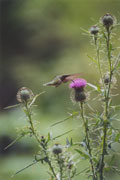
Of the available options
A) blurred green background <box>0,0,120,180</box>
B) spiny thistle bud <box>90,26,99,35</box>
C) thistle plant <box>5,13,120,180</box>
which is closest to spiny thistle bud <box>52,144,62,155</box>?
thistle plant <box>5,13,120,180</box>

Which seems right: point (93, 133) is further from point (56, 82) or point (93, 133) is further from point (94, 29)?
point (94, 29)

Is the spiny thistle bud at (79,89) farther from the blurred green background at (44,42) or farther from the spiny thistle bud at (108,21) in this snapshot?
the blurred green background at (44,42)

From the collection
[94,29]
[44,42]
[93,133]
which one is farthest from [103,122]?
[44,42]

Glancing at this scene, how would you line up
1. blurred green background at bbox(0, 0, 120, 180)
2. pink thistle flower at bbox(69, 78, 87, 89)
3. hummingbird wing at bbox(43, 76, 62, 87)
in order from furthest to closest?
1. blurred green background at bbox(0, 0, 120, 180)
2. pink thistle flower at bbox(69, 78, 87, 89)
3. hummingbird wing at bbox(43, 76, 62, 87)

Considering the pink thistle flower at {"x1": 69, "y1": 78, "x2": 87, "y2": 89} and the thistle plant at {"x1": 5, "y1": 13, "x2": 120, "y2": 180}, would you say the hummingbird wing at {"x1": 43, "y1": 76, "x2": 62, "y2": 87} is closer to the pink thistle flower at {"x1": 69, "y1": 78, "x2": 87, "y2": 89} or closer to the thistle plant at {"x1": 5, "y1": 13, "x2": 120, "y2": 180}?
the thistle plant at {"x1": 5, "y1": 13, "x2": 120, "y2": 180}

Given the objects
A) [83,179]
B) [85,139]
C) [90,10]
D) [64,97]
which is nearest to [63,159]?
[85,139]

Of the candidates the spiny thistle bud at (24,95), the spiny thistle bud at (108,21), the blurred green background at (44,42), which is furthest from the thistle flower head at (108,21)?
the blurred green background at (44,42)

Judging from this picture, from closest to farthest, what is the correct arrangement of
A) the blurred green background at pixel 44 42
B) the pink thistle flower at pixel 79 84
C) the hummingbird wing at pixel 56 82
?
the hummingbird wing at pixel 56 82 → the pink thistle flower at pixel 79 84 → the blurred green background at pixel 44 42

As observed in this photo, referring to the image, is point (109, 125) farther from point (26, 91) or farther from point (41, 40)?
point (41, 40)
